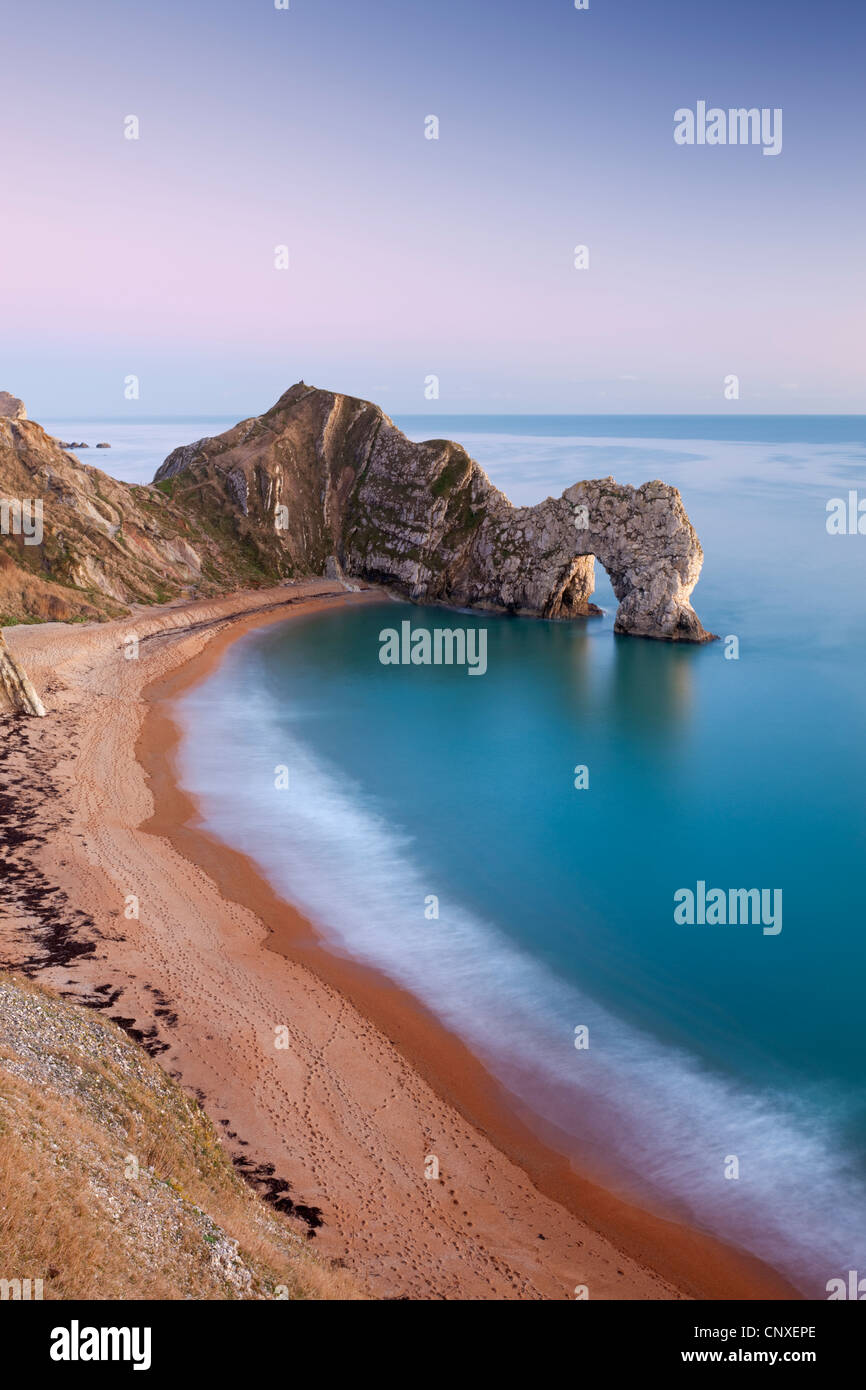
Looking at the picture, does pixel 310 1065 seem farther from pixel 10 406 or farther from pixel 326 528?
pixel 10 406

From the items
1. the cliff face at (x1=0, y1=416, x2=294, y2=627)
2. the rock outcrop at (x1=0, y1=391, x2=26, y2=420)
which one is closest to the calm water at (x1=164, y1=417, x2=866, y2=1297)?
the cliff face at (x1=0, y1=416, x2=294, y2=627)

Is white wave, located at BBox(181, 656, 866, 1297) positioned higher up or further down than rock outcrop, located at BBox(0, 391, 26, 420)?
further down

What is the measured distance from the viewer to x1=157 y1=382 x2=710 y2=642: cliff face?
77.9 meters

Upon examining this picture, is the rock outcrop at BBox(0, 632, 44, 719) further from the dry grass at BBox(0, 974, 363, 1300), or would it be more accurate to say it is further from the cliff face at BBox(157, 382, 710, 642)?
the cliff face at BBox(157, 382, 710, 642)

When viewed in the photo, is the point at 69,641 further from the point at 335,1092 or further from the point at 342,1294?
the point at 342,1294

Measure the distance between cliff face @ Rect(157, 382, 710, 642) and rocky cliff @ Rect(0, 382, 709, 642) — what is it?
0.49ft

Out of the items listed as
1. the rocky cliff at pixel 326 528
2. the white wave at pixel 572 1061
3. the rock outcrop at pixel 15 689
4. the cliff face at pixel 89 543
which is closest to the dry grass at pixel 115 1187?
the white wave at pixel 572 1061

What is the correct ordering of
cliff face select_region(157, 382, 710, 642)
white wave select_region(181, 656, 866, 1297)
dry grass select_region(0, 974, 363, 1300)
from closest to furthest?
1. dry grass select_region(0, 974, 363, 1300)
2. white wave select_region(181, 656, 866, 1297)
3. cliff face select_region(157, 382, 710, 642)

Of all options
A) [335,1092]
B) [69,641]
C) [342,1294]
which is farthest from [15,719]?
[342,1294]

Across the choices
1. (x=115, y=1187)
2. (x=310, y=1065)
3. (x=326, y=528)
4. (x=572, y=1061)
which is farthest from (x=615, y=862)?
(x=326, y=528)

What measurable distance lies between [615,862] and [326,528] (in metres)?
66.1

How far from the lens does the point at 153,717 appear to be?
2213 inches

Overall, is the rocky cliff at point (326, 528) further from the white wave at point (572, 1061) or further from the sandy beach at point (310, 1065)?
the white wave at point (572, 1061)
